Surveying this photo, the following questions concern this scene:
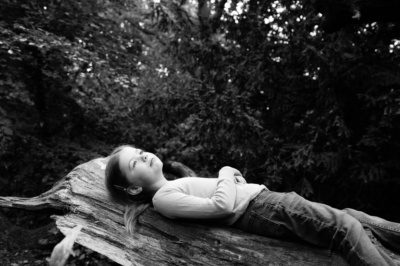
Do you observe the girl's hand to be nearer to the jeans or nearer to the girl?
the girl

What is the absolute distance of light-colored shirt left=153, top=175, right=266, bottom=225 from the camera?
224 cm

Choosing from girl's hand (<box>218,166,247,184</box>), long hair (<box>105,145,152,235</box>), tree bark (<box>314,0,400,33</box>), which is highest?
tree bark (<box>314,0,400,33</box>)

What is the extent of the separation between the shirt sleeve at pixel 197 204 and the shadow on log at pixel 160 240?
6.1 inches

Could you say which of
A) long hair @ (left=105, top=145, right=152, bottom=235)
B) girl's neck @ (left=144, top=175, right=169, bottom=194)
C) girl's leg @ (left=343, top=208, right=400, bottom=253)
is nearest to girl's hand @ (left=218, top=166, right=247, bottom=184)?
girl's neck @ (left=144, top=175, right=169, bottom=194)

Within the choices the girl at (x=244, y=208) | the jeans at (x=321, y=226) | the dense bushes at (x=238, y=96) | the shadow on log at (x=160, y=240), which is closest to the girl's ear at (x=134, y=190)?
the girl at (x=244, y=208)

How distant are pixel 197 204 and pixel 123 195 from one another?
678 mm

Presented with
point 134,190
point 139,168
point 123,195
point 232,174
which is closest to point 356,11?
point 232,174

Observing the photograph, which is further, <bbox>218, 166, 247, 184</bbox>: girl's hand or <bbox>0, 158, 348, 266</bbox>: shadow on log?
<bbox>218, 166, 247, 184</bbox>: girl's hand

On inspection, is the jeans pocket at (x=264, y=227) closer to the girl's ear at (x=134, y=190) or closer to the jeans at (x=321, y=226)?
the jeans at (x=321, y=226)

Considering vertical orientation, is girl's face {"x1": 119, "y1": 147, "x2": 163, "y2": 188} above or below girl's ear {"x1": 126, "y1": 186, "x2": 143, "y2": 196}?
above

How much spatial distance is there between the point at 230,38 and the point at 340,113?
1.98 m

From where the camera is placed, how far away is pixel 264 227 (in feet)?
7.52

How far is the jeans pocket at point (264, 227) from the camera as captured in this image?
2243 mm

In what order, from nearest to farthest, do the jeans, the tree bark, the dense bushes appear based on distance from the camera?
the jeans → the tree bark → the dense bushes
